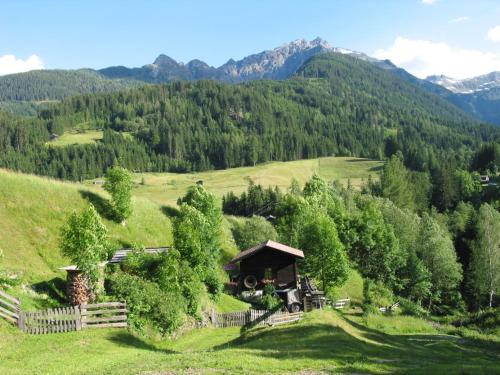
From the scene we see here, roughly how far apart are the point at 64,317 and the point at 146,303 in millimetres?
6366

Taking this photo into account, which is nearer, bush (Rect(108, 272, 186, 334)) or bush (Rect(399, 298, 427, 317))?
bush (Rect(108, 272, 186, 334))

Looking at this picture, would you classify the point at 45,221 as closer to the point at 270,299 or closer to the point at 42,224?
the point at 42,224

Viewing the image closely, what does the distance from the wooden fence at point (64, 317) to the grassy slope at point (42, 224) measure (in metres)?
9.48

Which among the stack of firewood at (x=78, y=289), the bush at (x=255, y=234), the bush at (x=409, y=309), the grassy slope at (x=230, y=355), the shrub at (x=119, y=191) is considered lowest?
the bush at (x=409, y=309)

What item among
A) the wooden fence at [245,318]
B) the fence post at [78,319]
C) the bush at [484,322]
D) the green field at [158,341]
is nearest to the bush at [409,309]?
the bush at [484,322]

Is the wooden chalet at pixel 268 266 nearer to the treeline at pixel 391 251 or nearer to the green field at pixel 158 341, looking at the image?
the green field at pixel 158 341

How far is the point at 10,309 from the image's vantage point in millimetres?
27797

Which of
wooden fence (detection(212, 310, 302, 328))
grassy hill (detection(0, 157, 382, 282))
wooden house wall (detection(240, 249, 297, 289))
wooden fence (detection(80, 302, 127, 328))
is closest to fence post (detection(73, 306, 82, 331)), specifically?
wooden fence (detection(80, 302, 127, 328))

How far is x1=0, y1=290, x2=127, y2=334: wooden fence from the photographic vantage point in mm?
27188

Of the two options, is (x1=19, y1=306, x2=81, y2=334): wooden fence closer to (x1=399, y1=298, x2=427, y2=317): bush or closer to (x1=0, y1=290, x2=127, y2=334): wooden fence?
(x1=0, y1=290, x2=127, y2=334): wooden fence

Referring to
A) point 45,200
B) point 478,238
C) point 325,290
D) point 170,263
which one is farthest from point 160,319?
point 478,238

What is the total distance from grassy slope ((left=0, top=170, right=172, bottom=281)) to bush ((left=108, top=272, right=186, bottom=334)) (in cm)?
862

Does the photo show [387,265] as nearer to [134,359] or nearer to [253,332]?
[253,332]

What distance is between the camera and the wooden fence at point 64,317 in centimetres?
2719
